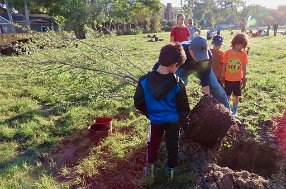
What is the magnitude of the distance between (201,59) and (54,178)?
2.30 meters

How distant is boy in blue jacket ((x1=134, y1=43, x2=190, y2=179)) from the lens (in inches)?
111

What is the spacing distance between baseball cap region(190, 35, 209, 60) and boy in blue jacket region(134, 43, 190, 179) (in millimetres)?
575

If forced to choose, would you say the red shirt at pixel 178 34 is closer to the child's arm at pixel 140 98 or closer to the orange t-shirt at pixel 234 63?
the orange t-shirt at pixel 234 63

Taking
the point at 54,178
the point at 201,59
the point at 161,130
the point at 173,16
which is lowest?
the point at 54,178

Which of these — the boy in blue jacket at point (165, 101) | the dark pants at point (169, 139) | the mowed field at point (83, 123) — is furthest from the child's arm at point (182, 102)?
the mowed field at point (83, 123)

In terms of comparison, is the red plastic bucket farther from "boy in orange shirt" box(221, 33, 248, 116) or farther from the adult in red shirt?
the adult in red shirt

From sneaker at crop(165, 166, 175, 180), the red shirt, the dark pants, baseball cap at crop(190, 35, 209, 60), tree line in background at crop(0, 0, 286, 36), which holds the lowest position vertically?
sneaker at crop(165, 166, 175, 180)

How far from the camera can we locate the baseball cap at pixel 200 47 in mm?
3445

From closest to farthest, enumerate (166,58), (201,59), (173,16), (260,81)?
(166,58) < (201,59) < (260,81) < (173,16)

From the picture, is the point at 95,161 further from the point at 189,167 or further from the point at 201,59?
the point at 201,59

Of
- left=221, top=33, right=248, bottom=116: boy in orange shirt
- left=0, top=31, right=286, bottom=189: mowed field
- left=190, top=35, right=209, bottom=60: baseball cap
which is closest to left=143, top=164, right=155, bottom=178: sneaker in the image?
left=0, top=31, right=286, bottom=189: mowed field

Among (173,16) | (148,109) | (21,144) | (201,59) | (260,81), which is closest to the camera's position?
(148,109)

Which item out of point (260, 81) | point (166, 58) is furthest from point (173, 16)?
point (166, 58)

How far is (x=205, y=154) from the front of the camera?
11.4 feet
